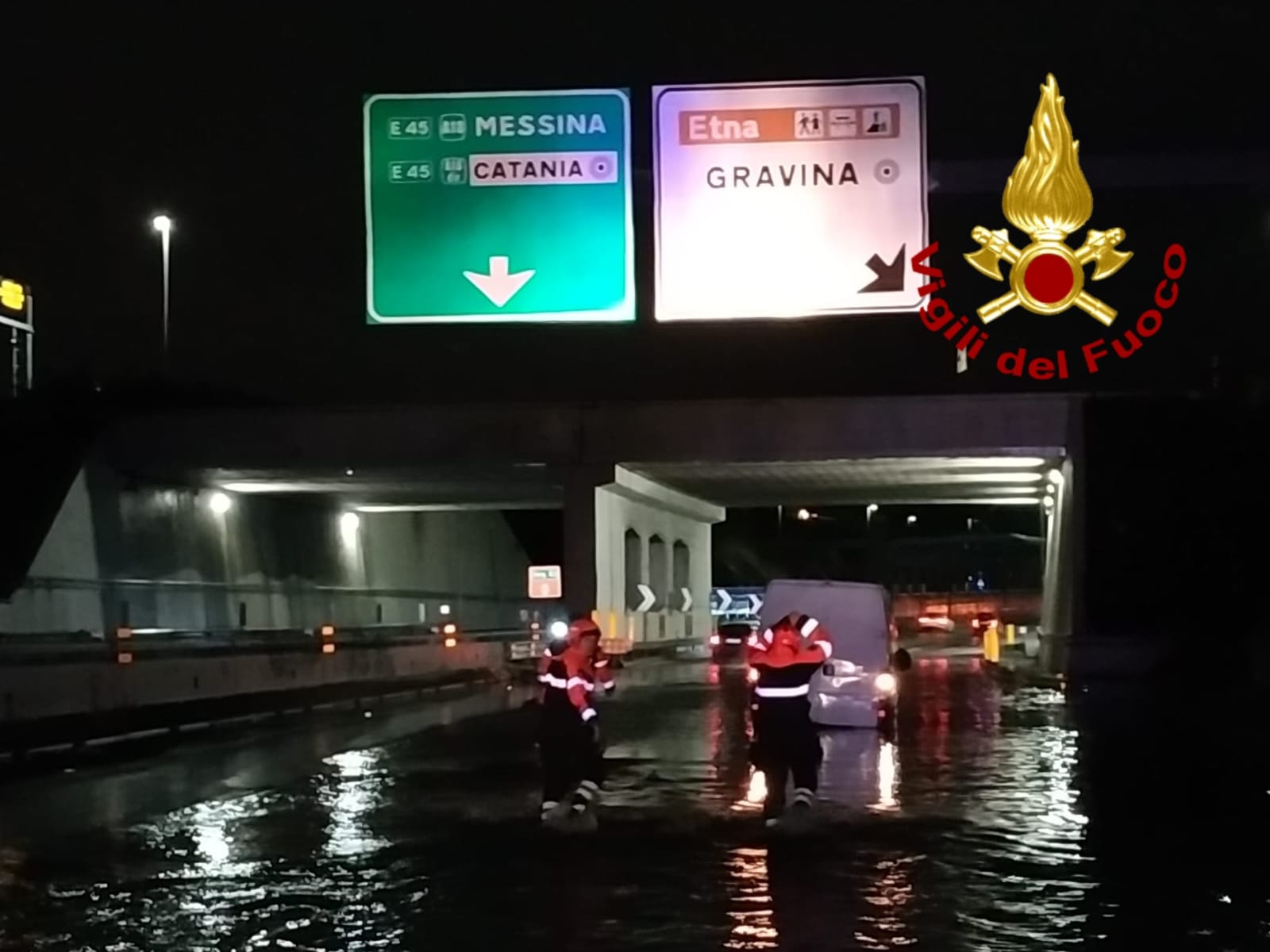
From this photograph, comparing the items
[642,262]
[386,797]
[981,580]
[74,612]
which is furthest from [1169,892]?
[981,580]

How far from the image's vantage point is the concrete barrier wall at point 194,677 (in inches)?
896

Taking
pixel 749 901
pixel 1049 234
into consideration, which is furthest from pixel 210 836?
pixel 1049 234

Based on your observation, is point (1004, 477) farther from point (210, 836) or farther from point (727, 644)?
point (210, 836)

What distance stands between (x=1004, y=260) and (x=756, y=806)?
1103 centimetres

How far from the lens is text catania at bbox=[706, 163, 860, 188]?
2173 cm

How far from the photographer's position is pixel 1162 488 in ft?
129

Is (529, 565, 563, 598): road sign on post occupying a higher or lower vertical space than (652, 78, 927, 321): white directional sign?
lower

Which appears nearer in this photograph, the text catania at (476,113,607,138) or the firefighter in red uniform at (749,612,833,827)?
the firefighter in red uniform at (749,612,833,827)

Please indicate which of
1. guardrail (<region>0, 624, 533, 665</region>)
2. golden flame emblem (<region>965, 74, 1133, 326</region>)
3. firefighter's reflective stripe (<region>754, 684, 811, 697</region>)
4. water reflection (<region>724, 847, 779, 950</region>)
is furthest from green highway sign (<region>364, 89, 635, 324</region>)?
water reflection (<region>724, 847, 779, 950</region>)

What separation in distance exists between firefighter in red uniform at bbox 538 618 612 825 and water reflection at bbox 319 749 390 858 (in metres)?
1.30

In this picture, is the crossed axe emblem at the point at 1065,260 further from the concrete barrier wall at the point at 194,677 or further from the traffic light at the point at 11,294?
the traffic light at the point at 11,294

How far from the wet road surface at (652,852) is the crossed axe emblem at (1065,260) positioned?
5.37m

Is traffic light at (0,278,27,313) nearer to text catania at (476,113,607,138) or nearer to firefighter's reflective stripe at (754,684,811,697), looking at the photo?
text catania at (476,113,607,138)

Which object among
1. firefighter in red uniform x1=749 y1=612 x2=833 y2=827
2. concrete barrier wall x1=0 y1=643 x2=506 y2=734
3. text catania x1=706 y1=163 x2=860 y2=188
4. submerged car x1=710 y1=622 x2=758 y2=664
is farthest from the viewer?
submerged car x1=710 y1=622 x2=758 y2=664
